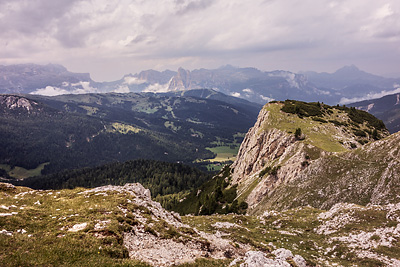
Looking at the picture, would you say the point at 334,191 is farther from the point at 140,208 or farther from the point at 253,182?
the point at 140,208

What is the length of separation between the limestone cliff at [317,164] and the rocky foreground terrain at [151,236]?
1364cm

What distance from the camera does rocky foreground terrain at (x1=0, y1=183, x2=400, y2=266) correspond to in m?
19.8

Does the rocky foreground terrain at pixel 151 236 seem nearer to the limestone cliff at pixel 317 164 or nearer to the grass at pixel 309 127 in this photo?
the limestone cliff at pixel 317 164

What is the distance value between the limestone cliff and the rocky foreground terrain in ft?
44.8

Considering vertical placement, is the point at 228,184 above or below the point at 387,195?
below

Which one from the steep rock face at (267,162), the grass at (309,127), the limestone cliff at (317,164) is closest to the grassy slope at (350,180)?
the limestone cliff at (317,164)

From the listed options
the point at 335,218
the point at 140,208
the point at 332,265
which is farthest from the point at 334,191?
the point at 140,208

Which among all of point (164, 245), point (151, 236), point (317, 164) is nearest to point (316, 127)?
point (317, 164)

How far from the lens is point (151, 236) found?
1059 inches

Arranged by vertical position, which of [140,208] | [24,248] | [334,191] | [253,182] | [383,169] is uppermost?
[24,248]

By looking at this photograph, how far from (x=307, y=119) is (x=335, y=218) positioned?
264 feet

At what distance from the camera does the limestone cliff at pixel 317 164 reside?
5581cm

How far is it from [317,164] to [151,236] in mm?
62789

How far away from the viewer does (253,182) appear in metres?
92.4
